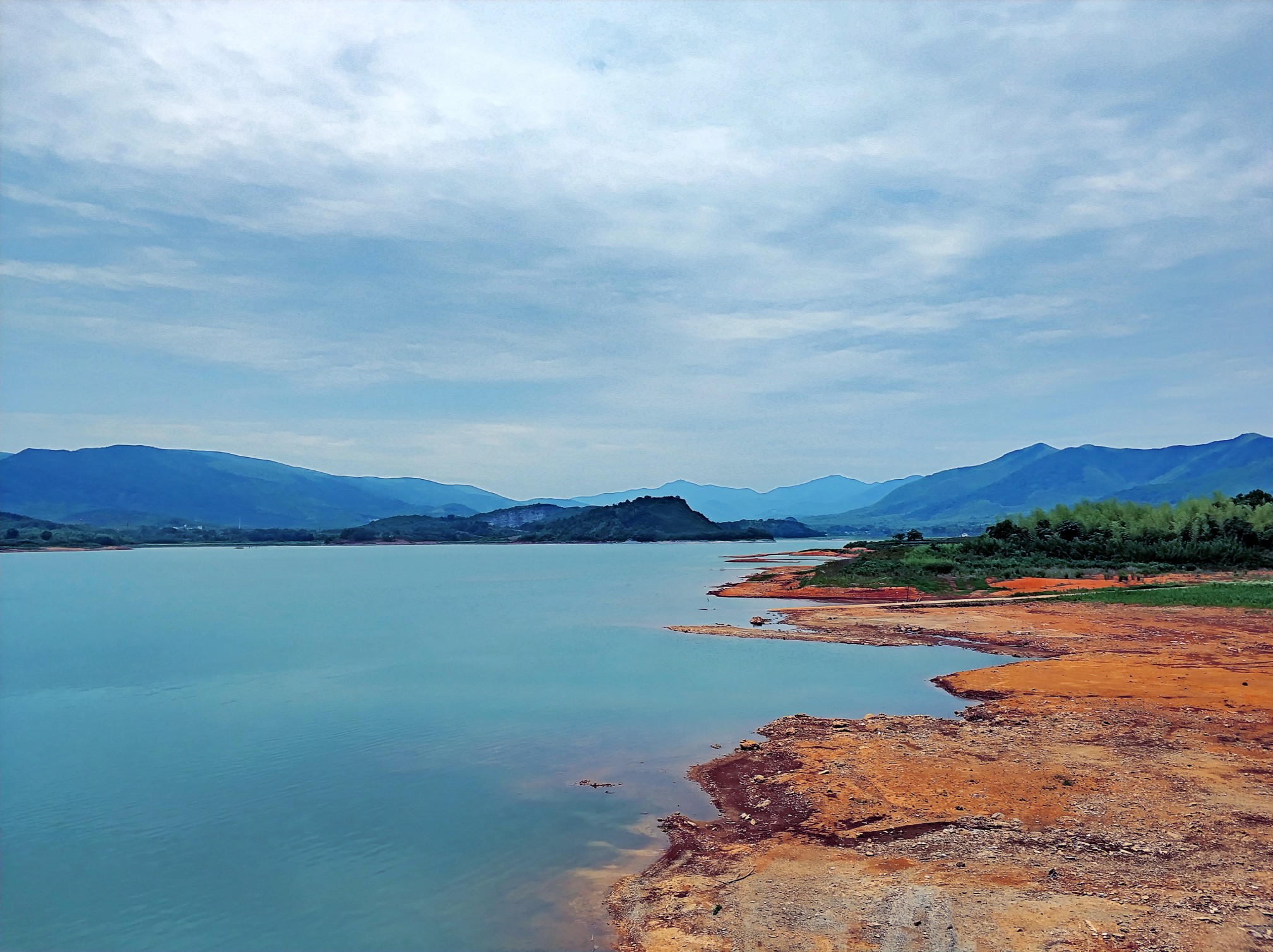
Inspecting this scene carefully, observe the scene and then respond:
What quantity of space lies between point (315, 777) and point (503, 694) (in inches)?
323

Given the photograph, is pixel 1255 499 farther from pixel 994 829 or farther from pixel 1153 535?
pixel 994 829

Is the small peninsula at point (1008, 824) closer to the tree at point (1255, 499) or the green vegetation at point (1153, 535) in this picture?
the green vegetation at point (1153, 535)

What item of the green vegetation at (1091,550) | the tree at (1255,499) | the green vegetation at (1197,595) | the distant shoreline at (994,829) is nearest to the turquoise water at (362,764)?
the distant shoreline at (994,829)

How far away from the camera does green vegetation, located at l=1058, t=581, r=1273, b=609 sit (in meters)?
34.3

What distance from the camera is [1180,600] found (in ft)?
117

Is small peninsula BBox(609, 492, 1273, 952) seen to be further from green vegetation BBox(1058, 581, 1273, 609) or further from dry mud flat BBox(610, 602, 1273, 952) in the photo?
green vegetation BBox(1058, 581, 1273, 609)

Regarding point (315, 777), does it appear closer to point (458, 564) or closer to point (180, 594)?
point (180, 594)

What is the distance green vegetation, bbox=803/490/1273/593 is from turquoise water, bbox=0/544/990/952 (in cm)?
1983

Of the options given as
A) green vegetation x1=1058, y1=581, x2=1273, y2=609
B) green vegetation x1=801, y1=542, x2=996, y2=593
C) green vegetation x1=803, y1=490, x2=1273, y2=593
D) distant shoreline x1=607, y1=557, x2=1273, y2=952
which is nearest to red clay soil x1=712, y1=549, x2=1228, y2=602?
green vegetation x1=801, y1=542, x2=996, y2=593

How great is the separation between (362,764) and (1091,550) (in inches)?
2514

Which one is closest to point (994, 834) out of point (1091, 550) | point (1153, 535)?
point (1091, 550)

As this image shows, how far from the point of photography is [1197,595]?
36.9 meters

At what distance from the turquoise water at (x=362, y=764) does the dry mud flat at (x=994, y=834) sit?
4.08 feet

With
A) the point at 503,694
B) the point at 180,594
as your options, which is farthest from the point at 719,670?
the point at 180,594
